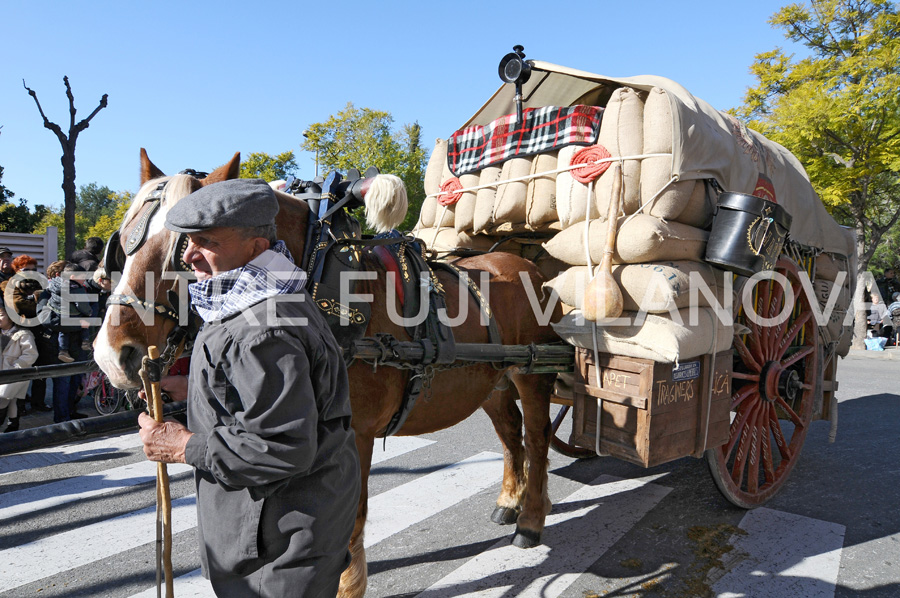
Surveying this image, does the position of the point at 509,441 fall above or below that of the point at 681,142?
below

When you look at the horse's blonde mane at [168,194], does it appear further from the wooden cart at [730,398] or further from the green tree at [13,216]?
the green tree at [13,216]

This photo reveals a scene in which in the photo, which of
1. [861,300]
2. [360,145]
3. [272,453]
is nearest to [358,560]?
[272,453]

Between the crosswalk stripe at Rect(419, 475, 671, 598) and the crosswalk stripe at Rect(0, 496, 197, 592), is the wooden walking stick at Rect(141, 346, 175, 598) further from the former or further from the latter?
the crosswalk stripe at Rect(0, 496, 197, 592)

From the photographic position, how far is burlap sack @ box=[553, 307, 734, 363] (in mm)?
3178

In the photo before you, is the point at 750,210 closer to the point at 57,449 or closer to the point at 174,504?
the point at 174,504

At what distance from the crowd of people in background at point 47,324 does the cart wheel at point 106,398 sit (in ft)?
1.04

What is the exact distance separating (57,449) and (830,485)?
6.72 meters

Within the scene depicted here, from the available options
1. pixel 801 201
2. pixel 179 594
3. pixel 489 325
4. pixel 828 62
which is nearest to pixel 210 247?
pixel 489 325

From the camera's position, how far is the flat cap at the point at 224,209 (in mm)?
1536

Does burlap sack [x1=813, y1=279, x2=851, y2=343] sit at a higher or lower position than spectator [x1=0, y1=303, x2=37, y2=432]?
higher

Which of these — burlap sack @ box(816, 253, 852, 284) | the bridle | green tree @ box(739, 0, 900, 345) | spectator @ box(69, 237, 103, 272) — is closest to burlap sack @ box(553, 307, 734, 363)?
burlap sack @ box(816, 253, 852, 284)

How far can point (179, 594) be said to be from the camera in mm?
3064

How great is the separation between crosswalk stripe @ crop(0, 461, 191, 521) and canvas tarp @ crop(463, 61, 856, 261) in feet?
12.9

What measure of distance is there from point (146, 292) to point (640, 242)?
2.42 metres
